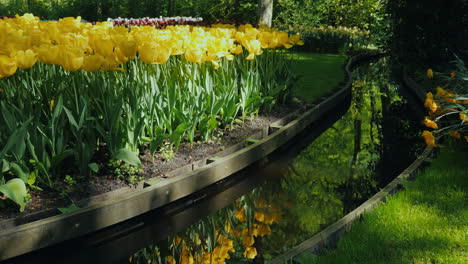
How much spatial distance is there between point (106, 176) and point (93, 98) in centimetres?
78

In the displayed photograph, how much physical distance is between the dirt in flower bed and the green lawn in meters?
2.45

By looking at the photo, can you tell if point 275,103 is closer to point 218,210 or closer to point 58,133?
point 218,210

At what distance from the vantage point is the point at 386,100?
10.1 m

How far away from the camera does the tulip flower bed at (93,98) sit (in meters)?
3.71

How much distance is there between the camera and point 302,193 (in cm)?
496

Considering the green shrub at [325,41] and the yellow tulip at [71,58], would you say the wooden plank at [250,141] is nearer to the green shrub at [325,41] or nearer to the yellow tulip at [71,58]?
the yellow tulip at [71,58]

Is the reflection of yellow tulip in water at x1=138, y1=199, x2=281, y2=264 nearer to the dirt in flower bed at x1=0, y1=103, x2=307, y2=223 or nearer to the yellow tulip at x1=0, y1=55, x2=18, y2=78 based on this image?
the dirt in flower bed at x1=0, y1=103, x2=307, y2=223

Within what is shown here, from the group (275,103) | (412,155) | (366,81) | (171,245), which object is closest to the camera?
(171,245)

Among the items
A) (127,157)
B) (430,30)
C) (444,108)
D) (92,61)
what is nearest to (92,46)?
(92,61)

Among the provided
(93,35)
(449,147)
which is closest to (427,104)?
(449,147)

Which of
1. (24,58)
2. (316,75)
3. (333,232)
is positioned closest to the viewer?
(333,232)

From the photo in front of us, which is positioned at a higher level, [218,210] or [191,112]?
[191,112]

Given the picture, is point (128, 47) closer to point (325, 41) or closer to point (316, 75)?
point (316, 75)

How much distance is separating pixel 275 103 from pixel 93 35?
3.60 m
